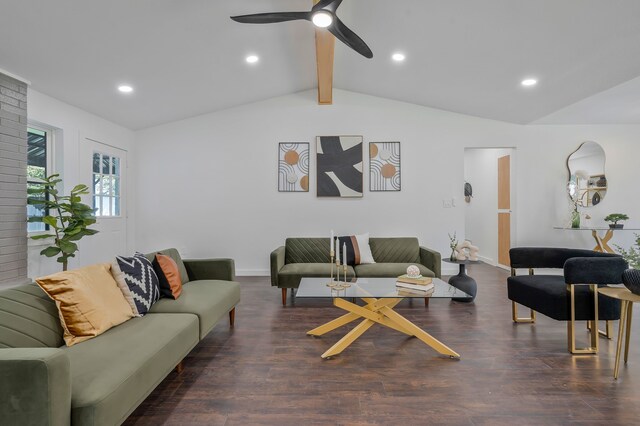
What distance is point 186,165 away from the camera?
559 centimetres

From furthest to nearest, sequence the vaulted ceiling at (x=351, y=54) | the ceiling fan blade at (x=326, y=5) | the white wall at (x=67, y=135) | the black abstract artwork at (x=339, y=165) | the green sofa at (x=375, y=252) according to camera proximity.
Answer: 1. the black abstract artwork at (x=339, y=165)
2. the green sofa at (x=375, y=252)
3. the white wall at (x=67, y=135)
4. the vaulted ceiling at (x=351, y=54)
5. the ceiling fan blade at (x=326, y=5)

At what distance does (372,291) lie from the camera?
109 inches

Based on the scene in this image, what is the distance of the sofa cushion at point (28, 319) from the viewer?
1.54 meters

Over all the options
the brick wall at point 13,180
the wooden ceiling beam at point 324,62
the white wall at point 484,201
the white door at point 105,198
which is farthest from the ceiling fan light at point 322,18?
the white wall at point 484,201

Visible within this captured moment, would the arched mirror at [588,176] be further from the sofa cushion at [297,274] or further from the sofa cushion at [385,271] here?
the sofa cushion at [297,274]

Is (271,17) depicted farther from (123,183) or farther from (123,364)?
(123,183)

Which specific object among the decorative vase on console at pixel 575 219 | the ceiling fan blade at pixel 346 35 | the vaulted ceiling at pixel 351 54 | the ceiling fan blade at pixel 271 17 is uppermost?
the vaulted ceiling at pixel 351 54

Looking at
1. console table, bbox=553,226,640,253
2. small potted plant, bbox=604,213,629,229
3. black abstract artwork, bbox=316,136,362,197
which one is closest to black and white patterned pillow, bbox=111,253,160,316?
black abstract artwork, bbox=316,136,362,197

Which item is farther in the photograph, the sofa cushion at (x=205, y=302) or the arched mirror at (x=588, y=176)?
the arched mirror at (x=588, y=176)

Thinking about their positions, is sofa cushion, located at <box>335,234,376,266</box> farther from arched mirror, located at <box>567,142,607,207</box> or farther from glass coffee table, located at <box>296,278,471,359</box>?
arched mirror, located at <box>567,142,607,207</box>

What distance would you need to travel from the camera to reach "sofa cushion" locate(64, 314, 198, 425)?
1.28 meters

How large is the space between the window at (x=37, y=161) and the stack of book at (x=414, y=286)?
13.5 ft

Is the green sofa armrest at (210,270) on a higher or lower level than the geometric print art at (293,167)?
lower

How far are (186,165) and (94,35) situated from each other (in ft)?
8.84
